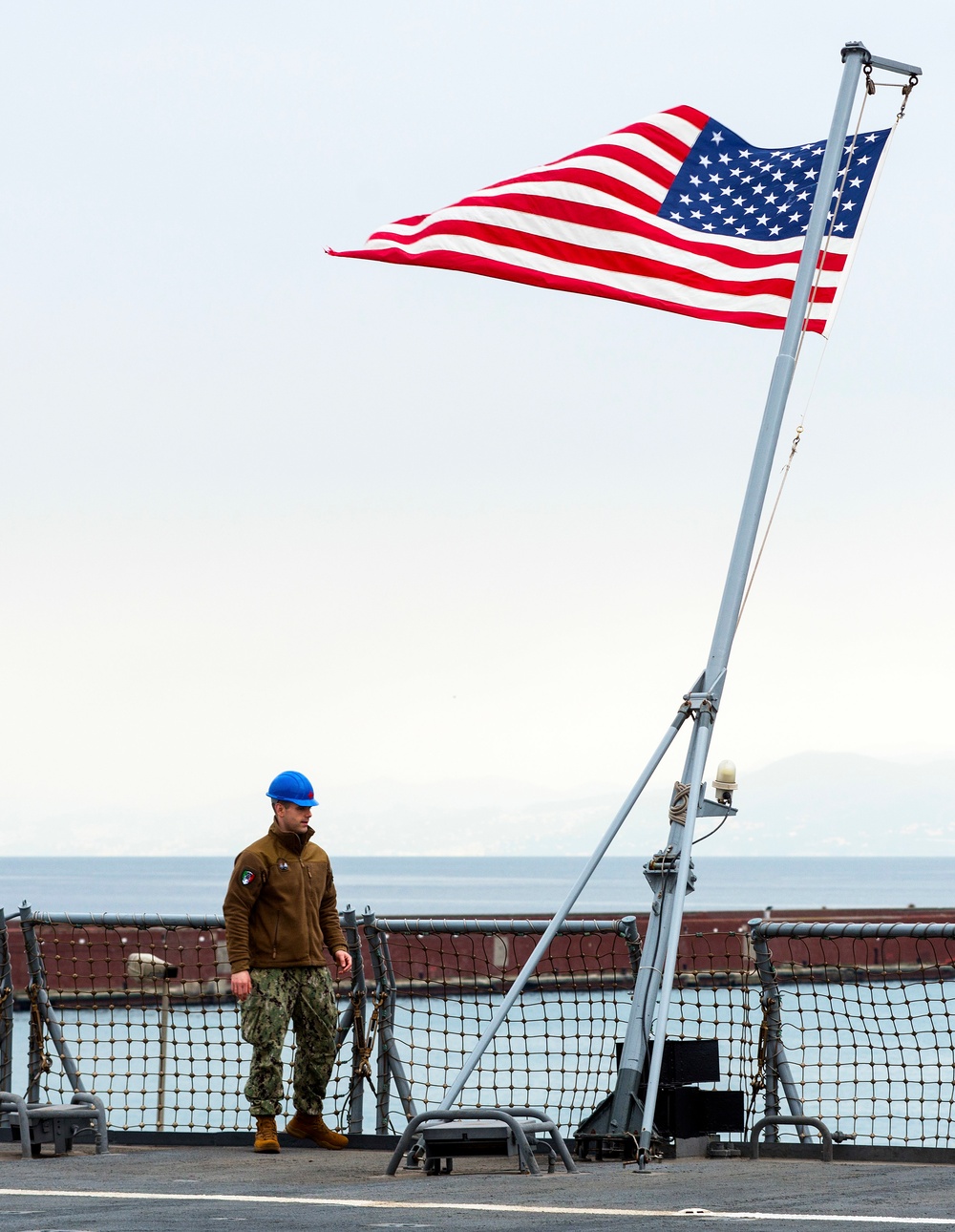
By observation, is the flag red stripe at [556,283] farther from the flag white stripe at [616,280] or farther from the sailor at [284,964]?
the sailor at [284,964]

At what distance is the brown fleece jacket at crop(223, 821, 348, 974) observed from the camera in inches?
369

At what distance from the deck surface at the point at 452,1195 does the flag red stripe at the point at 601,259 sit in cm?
424

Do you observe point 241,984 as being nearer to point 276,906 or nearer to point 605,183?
point 276,906

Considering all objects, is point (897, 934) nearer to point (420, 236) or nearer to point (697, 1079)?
point (697, 1079)

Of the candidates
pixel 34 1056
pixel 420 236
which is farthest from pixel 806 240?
pixel 34 1056

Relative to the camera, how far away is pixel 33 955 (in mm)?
10453

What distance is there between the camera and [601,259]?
31.7ft

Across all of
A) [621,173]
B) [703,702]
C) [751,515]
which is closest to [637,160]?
[621,173]

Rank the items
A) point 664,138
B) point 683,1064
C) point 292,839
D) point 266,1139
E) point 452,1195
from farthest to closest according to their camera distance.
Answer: point 664,138
point 292,839
point 266,1139
point 683,1064
point 452,1195

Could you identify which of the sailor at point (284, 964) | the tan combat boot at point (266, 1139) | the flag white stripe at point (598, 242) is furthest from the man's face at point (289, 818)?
the flag white stripe at point (598, 242)

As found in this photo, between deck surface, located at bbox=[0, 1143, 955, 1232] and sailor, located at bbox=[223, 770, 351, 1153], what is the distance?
14.1 inches

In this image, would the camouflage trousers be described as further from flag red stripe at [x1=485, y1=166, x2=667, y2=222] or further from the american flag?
flag red stripe at [x1=485, y1=166, x2=667, y2=222]

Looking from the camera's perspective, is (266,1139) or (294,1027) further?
(294,1027)

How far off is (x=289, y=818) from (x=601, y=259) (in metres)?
3.21
